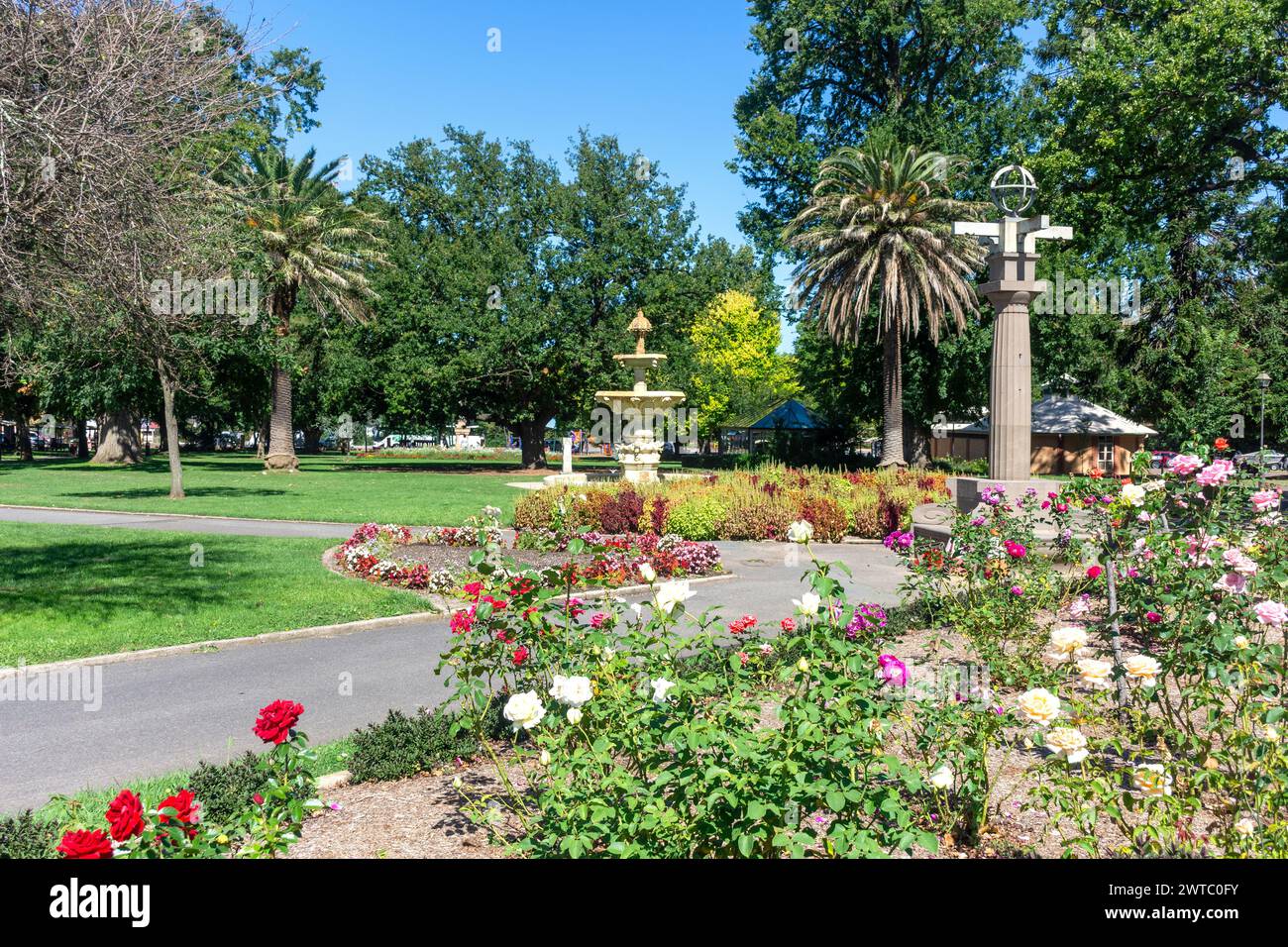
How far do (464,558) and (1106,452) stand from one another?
4158cm

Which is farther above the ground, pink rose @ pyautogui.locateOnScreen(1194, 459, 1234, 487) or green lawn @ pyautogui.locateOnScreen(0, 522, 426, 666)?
pink rose @ pyautogui.locateOnScreen(1194, 459, 1234, 487)

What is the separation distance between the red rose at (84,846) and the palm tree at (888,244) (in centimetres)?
2917

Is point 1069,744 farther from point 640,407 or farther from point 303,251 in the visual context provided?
A: point 303,251

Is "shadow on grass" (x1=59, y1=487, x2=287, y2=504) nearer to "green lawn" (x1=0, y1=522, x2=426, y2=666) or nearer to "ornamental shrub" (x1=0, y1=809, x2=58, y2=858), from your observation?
"green lawn" (x1=0, y1=522, x2=426, y2=666)

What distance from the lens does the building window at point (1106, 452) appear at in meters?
45.0

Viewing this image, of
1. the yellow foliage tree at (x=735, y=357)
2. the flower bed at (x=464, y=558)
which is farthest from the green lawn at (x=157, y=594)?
the yellow foliage tree at (x=735, y=357)

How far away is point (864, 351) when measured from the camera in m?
37.8

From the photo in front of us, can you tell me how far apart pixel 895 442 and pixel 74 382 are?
102ft

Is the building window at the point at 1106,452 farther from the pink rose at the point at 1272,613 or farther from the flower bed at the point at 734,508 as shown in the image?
the pink rose at the point at 1272,613

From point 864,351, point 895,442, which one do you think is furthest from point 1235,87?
point 864,351

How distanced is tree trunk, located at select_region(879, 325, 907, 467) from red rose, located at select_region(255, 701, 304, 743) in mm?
30733

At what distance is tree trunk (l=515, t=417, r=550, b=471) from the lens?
148 ft

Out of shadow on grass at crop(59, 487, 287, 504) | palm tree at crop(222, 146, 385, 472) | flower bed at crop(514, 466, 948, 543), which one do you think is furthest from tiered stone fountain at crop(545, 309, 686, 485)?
palm tree at crop(222, 146, 385, 472)

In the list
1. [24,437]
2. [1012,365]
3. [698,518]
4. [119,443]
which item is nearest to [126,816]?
Result: [1012,365]
